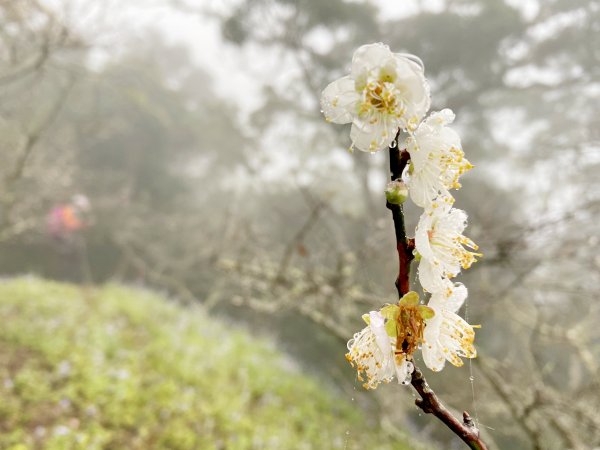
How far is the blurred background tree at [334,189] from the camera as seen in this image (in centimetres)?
378

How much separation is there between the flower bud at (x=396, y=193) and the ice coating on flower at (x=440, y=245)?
0.12 meters

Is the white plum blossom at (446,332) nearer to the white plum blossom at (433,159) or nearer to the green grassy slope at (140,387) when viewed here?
the white plum blossom at (433,159)

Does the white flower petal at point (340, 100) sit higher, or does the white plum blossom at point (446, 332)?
the white flower petal at point (340, 100)

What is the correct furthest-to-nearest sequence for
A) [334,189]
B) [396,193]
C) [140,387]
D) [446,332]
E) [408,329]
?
[140,387], [334,189], [446,332], [408,329], [396,193]

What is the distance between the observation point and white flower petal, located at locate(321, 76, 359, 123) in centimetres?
89

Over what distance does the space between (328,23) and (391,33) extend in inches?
49.7

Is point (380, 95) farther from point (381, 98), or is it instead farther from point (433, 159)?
point (433, 159)

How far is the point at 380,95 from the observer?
839 millimetres

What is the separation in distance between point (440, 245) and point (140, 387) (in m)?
5.13

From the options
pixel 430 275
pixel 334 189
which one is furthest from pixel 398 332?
pixel 334 189

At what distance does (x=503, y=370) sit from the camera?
4793 mm

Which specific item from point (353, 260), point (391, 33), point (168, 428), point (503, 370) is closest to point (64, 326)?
point (168, 428)

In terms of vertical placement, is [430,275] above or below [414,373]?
above

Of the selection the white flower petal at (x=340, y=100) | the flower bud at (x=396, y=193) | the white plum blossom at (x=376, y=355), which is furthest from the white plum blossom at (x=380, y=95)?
the white plum blossom at (x=376, y=355)
